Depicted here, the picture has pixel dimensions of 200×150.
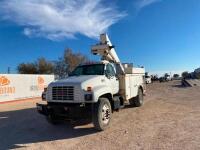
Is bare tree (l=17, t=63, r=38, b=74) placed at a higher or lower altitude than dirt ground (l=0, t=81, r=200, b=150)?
higher

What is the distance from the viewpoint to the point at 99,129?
923 centimetres

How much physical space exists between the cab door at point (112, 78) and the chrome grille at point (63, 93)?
198 cm

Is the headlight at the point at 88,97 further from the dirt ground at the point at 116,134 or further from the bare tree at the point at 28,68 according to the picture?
the bare tree at the point at 28,68

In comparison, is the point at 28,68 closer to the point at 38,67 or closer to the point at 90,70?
the point at 38,67

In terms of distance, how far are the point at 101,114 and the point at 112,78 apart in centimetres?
234

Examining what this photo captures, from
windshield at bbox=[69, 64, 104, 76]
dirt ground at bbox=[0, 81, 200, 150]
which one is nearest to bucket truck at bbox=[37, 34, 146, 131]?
windshield at bbox=[69, 64, 104, 76]

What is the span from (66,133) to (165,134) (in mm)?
3341

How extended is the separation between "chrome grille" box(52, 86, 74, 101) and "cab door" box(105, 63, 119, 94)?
1978 mm

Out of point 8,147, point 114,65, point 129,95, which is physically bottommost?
point 8,147

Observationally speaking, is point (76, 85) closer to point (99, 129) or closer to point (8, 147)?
point (99, 129)

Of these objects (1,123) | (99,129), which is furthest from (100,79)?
(1,123)

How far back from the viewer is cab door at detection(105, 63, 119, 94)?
10936 millimetres

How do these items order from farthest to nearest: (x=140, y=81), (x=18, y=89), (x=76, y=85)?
(x=18, y=89), (x=140, y=81), (x=76, y=85)

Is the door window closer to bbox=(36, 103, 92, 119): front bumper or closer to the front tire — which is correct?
the front tire
